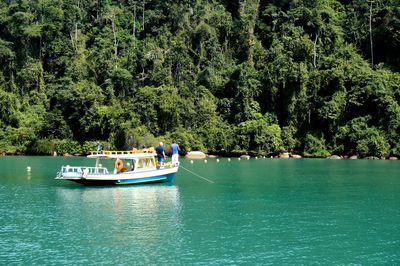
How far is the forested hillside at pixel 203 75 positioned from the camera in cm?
8512

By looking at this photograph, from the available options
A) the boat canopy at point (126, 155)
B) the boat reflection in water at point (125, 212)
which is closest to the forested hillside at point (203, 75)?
the boat canopy at point (126, 155)

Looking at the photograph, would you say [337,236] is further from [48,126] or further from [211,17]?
[211,17]

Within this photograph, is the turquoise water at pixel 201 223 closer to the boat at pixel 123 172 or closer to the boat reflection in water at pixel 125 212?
the boat reflection in water at pixel 125 212

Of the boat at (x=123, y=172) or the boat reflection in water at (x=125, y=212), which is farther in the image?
the boat at (x=123, y=172)

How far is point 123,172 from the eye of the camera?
4038 cm

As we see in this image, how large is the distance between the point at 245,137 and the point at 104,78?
109 ft

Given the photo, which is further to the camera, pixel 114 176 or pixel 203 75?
pixel 203 75

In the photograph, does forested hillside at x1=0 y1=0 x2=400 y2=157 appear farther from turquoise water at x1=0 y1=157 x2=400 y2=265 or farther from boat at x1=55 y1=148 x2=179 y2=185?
turquoise water at x1=0 y1=157 x2=400 y2=265

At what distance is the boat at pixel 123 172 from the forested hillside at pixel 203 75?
131 ft

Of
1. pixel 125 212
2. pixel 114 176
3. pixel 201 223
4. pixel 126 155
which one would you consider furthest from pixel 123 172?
pixel 201 223

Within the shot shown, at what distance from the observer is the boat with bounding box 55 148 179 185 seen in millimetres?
39531

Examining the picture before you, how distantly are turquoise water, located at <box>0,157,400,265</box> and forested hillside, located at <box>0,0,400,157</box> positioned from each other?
143 ft

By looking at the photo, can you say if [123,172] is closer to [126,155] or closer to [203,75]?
[126,155]

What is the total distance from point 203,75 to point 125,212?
7370cm
